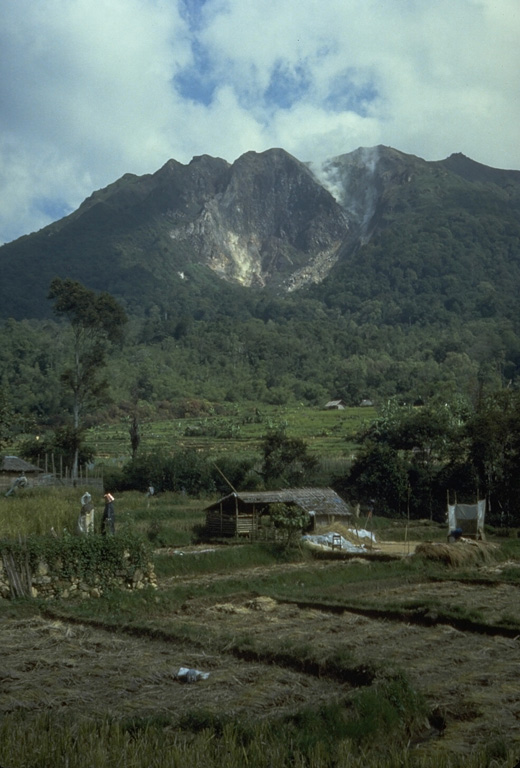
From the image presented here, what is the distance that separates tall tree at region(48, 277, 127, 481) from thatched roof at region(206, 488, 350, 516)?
14999mm

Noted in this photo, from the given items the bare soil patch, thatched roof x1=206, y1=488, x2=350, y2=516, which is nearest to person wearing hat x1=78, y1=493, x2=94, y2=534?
the bare soil patch

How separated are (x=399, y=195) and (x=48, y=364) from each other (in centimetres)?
12117

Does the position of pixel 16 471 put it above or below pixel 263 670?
above

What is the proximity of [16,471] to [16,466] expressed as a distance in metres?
0.55

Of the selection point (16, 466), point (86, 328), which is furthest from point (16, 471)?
point (86, 328)

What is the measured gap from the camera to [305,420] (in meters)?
65.4

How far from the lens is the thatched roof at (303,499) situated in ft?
86.1

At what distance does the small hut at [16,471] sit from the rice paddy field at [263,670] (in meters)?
15.6

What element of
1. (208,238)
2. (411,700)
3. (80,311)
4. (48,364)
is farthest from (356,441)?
(208,238)

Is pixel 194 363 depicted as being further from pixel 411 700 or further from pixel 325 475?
pixel 411 700

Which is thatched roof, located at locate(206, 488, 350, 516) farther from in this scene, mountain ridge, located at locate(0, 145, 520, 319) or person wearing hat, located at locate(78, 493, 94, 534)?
mountain ridge, located at locate(0, 145, 520, 319)

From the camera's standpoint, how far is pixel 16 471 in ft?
112

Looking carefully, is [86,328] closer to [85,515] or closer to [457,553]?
[457,553]

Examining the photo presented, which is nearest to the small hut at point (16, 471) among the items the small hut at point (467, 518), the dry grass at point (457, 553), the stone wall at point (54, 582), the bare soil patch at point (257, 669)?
the small hut at point (467, 518)
